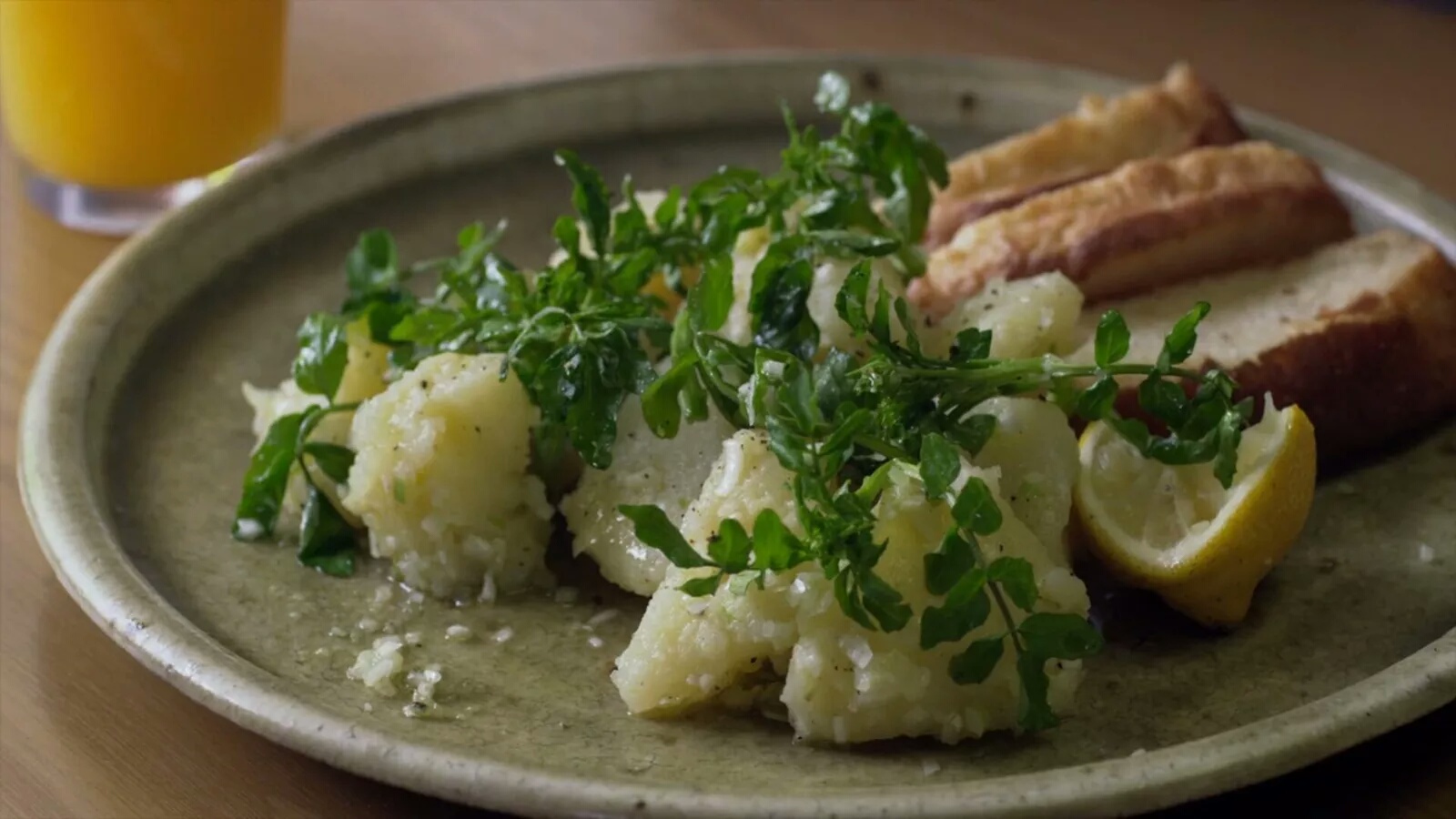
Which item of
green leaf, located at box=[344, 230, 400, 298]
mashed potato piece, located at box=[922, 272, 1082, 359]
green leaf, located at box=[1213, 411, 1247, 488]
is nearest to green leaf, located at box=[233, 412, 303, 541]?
green leaf, located at box=[344, 230, 400, 298]

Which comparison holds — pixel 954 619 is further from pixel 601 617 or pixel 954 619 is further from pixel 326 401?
pixel 326 401

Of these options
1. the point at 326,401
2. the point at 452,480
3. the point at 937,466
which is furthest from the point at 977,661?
the point at 326,401

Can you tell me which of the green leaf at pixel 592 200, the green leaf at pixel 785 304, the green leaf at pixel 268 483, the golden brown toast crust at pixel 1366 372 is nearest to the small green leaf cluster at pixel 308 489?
the green leaf at pixel 268 483

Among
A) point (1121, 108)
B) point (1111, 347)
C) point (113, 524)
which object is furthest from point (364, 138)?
point (1111, 347)

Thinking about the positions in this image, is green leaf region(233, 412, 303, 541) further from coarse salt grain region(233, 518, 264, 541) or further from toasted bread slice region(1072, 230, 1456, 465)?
toasted bread slice region(1072, 230, 1456, 465)

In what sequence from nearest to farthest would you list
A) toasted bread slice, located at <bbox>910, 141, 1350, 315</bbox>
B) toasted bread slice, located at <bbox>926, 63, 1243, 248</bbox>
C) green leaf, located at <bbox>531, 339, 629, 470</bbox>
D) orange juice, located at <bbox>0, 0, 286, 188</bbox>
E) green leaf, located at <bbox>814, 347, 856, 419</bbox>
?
green leaf, located at <bbox>814, 347, 856, 419</bbox>
green leaf, located at <bbox>531, 339, 629, 470</bbox>
toasted bread slice, located at <bbox>910, 141, 1350, 315</bbox>
toasted bread slice, located at <bbox>926, 63, 1243, 248</bbox>
orange juice, located at <bbox>0, 0, 286, 188</bbox>

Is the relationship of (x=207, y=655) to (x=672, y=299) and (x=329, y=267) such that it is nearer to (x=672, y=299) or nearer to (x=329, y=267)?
(x=672, y=299)
